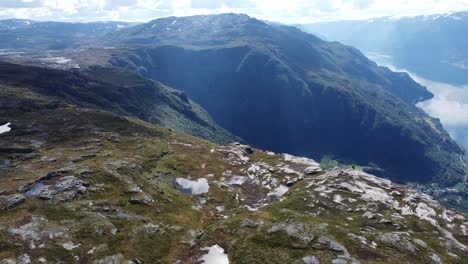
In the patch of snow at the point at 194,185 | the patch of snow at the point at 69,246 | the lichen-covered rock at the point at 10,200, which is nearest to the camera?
the patch of snow at the point at 69,246

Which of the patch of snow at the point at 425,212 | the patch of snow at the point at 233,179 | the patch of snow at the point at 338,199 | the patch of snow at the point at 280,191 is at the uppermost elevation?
the patch of snow at the point at 338,199

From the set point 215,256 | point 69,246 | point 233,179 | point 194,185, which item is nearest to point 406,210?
point 233,179

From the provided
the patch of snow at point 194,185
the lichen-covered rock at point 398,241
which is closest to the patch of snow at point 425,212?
the lichen-covered rock at point 398,241

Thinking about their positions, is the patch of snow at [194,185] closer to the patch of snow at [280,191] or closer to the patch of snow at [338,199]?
the patch of snow at [280,191]

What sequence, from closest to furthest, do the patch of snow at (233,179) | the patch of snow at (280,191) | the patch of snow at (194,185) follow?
the patch of snow at (194,185) → the patch of snow at (280,191) → the patch of snow at (233,179)

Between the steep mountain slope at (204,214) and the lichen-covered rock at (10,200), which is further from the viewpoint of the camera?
the lichen-covered rock at (10,200)

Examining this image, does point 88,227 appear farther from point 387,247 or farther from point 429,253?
point 429,253

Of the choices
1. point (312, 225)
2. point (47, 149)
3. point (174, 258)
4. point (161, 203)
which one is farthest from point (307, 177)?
point (47, 149)

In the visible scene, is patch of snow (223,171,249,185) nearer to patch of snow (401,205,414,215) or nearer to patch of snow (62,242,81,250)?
patch of snow (401,205,414,215)
